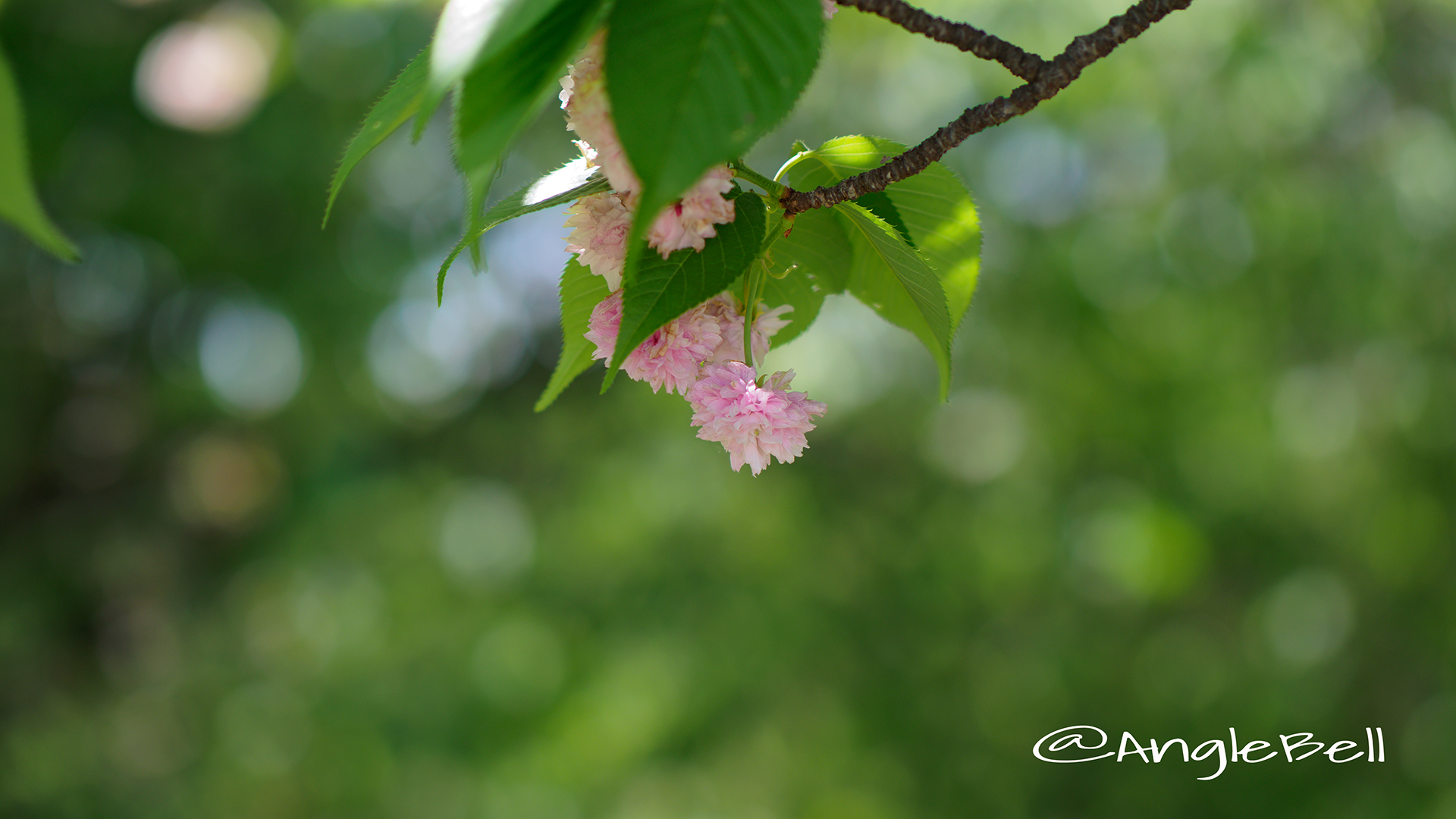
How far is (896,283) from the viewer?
486 millimetres

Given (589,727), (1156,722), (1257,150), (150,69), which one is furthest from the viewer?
(589,727)

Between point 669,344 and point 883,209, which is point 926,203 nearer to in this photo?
point 883,209

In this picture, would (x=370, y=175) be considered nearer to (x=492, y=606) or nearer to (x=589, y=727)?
(x=492, y=606)

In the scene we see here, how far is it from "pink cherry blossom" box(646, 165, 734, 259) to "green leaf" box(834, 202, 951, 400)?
8 cm

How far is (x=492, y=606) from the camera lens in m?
3.17

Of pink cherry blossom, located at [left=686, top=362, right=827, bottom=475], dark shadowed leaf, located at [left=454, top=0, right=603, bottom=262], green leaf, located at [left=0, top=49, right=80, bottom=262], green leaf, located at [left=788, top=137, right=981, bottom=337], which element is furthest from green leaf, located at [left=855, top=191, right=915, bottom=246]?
green leaf, located at [left=0, top=49, right=80, bottom=262]

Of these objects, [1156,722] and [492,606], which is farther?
[492,606]

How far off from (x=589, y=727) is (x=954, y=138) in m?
2.95

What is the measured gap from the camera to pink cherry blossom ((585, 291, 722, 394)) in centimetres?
44

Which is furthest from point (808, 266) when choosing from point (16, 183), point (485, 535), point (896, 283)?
point (485, 535)

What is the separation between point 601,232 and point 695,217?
6 cm

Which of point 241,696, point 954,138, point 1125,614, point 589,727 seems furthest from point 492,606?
point 954,138

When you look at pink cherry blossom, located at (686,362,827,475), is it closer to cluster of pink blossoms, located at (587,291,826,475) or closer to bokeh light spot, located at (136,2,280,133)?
cluster of pink blossoms, located at (587,291,826,475)
